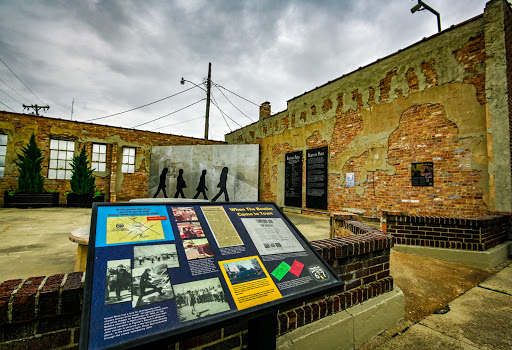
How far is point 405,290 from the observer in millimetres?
2709

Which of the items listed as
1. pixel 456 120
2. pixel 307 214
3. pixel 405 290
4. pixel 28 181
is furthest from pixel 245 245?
pixel 28 181

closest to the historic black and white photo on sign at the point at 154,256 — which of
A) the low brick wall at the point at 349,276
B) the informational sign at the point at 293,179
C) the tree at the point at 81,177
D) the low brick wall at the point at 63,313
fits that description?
the low brick wall at the point at 63,313

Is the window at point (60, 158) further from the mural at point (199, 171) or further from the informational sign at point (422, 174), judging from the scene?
the informational sign at point (422, 174)

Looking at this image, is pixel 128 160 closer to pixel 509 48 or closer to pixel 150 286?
pixel 150 286

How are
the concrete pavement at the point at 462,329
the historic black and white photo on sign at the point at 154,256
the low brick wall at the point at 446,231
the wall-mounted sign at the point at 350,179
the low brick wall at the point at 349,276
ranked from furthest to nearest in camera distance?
the wall-mounted sign at the point at 350,179 < the low brick wall at the point at 446,231 < the concrete pavement at the point at 462,329 < the low brick wall at the point at 349,276 < the historic black and white photo on sign at the point at 154,256

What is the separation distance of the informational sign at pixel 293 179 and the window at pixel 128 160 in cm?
788

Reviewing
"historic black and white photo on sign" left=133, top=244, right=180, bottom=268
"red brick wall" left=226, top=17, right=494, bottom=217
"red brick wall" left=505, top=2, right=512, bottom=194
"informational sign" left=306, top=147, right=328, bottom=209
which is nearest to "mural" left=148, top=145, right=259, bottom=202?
"informational sign" left=306, top=147, right=328, bottom=209

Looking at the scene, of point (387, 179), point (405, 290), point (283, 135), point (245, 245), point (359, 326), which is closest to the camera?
point (245, 245)

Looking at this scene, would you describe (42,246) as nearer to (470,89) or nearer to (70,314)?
(70,314)

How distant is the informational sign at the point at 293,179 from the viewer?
9.41m

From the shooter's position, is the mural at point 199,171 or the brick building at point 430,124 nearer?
the brick building at point 430,124

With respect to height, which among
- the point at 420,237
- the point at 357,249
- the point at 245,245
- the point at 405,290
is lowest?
the point at 405,290

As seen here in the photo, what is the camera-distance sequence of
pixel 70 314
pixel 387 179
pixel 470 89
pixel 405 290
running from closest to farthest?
pixel 70 314
pixel 405 290
pixel 470 89
pixel 387 179

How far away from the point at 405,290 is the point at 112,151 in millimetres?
12430
